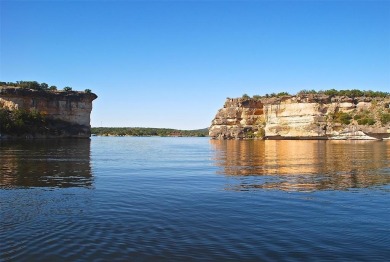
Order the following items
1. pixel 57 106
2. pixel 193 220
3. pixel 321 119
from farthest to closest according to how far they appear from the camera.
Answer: pixel 57 106 → pixel 321 119 → pixel 193 220

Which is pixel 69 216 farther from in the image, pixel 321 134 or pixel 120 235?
pixel 321 134

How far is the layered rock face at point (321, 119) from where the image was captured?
116312 millimetres

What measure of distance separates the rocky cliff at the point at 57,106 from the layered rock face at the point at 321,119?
2402 inches

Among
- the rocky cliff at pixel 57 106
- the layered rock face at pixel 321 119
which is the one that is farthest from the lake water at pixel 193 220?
the rocky cliff at pixel 57 106

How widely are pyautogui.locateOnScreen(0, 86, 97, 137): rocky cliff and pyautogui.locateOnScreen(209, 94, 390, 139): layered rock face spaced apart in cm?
6102

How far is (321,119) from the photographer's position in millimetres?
126812

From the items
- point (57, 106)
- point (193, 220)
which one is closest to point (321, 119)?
point (57, 106)

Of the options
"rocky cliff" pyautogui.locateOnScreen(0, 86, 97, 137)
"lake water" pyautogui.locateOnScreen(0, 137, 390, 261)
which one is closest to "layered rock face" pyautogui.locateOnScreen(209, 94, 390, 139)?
"rocky cliff" pyautogui.locateOnScreen(0, 86, 97, 137)

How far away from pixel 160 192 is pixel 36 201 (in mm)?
6036

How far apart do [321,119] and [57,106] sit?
9393 centimetres

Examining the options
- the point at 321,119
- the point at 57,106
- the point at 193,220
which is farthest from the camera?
the point at 57,106

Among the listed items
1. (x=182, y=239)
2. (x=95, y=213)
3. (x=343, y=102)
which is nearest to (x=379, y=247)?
(x=182, y=239)

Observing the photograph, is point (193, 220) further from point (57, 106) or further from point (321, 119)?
point (57, 106)

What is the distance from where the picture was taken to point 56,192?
19.4 meters
